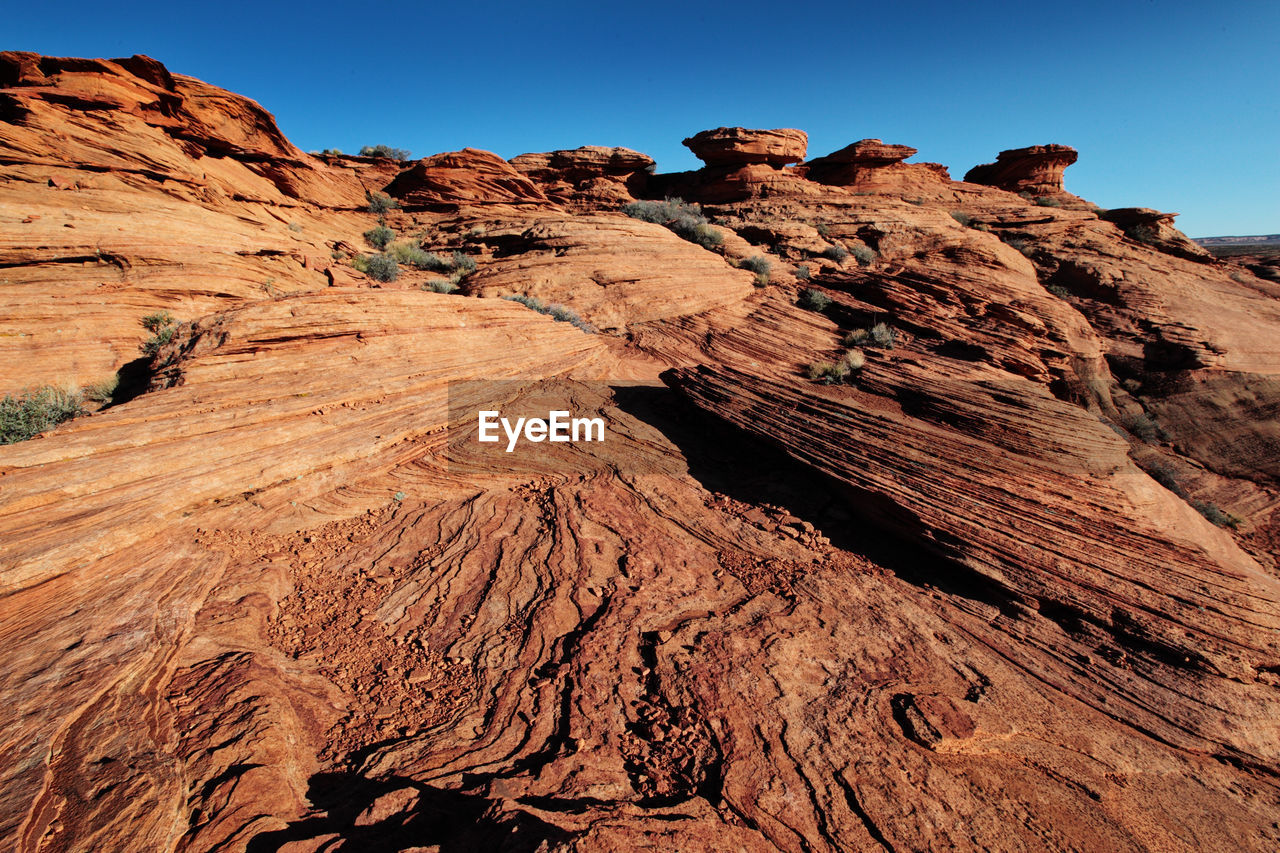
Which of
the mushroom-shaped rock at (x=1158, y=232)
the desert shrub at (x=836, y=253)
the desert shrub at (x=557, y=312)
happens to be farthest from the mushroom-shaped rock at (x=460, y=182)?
the mushroom-shaped rock at (x=1158, y=232)

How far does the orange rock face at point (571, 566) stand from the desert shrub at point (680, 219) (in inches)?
315

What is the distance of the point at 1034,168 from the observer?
31047 mm

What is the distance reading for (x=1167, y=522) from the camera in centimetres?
575

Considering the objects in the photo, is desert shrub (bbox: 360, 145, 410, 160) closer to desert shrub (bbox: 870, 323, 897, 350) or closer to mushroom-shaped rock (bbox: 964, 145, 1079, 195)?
desert shrub (bbox: 870, 323, 897, 350)

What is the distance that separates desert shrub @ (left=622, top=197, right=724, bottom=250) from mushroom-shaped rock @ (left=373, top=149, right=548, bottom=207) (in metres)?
4.90

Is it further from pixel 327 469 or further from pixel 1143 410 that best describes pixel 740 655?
pixel 1143 410

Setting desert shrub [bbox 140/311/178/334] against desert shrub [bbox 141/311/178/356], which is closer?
desert shrub [bbox 141/311/178/356]

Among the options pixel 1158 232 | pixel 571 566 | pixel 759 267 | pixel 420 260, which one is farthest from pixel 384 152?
pixel 1158 232

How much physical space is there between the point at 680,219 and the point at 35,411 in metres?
19.5

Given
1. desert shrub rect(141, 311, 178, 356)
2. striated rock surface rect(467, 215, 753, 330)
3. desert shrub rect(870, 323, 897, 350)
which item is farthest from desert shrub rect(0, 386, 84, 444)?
desert shrub rect(870, 323, 897, 350)

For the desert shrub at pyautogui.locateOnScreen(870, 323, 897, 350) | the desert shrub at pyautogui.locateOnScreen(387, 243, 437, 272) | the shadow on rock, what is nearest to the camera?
the shadow on rock

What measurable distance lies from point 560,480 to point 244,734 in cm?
457

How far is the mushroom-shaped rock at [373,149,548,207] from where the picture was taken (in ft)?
66.8

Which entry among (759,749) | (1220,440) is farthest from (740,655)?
(1220,440)
